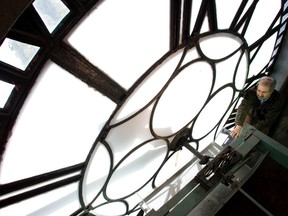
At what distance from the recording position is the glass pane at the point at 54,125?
4.27 feet

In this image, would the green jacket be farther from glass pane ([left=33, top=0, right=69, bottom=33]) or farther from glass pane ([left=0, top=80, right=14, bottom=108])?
glass pane ([left=0, top=80, right=14, bottom=108])

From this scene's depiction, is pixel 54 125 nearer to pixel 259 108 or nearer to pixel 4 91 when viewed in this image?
pixel 4 91

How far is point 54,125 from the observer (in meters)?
1.45

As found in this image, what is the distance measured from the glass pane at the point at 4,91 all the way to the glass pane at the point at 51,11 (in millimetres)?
335

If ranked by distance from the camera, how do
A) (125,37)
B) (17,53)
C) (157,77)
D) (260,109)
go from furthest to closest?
(260,109)
(157,77)
(125,37)
(17,53)

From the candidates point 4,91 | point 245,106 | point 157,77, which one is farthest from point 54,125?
point 245,106

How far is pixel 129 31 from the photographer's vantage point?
143cm

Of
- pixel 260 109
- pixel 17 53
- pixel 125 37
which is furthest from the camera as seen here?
pixel 260 109

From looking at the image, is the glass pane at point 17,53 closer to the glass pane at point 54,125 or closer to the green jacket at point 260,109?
the glass pane at point 54,125

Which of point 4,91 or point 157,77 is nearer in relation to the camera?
point 4,91

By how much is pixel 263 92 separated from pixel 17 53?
8.89 ft

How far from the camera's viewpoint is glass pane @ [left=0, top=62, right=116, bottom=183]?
130 cm

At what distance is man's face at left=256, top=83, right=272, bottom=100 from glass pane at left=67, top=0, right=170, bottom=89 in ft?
5.72

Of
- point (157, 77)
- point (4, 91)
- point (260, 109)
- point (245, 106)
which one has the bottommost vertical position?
point (260, 109)
